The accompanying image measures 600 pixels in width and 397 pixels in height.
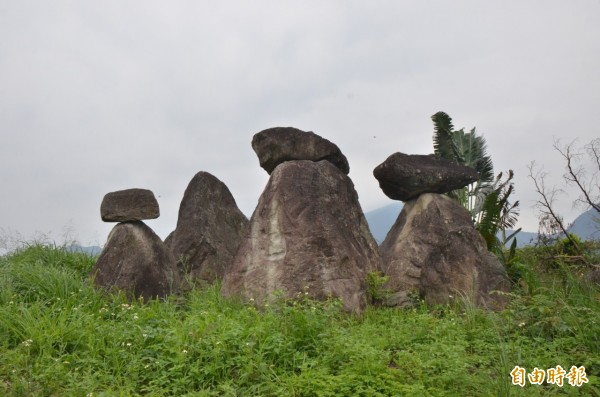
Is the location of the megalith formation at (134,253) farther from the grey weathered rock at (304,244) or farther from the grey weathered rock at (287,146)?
the grey weathered rock at (287,146)

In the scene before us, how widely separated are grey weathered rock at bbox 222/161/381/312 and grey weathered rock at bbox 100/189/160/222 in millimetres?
1920

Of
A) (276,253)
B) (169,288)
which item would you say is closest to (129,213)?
(169,288)

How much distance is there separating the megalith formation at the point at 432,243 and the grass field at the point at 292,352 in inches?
59.7

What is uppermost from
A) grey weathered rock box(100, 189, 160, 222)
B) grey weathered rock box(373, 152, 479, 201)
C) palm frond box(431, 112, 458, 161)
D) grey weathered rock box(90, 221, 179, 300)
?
palm frond box(431, 112, 458, 161)

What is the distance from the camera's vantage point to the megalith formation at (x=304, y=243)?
7.77 meters

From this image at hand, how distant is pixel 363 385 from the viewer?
470 centimetres

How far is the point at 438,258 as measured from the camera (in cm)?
863

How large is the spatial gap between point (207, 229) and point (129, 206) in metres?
2.10

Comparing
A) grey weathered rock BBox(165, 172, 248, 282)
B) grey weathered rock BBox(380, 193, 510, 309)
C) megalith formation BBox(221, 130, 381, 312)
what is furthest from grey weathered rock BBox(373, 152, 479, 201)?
grey weathered rock BBox(165, 172, 248, 282)

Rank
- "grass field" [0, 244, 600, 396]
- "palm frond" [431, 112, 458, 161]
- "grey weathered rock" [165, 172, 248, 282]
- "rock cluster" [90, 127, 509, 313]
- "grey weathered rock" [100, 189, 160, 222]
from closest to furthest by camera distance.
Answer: "grass field" [0, 244, 600, 396] → "rock cluster" [90, 127, 509, 313] → "grey weathered rock" [100, 189, 160, 222] → "grey weathered rock" [165, 172, 248, 282] → "palm frond" [431, 112, 458, 161]

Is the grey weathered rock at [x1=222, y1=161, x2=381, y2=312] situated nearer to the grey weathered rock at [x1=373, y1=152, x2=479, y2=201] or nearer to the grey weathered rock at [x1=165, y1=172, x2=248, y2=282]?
the grey weathered rock at [x1=373, y1=152, x2=479, y2=201]

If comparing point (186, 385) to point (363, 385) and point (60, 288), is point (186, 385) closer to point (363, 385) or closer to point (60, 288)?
point (363, 385)

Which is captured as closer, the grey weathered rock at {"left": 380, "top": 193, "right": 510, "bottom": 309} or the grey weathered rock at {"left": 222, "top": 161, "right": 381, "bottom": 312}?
the grey weathered rock at {"left": 222, "top": 161, "right": 381, "bottom": 312}

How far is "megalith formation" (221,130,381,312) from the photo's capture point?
25.5 feet
